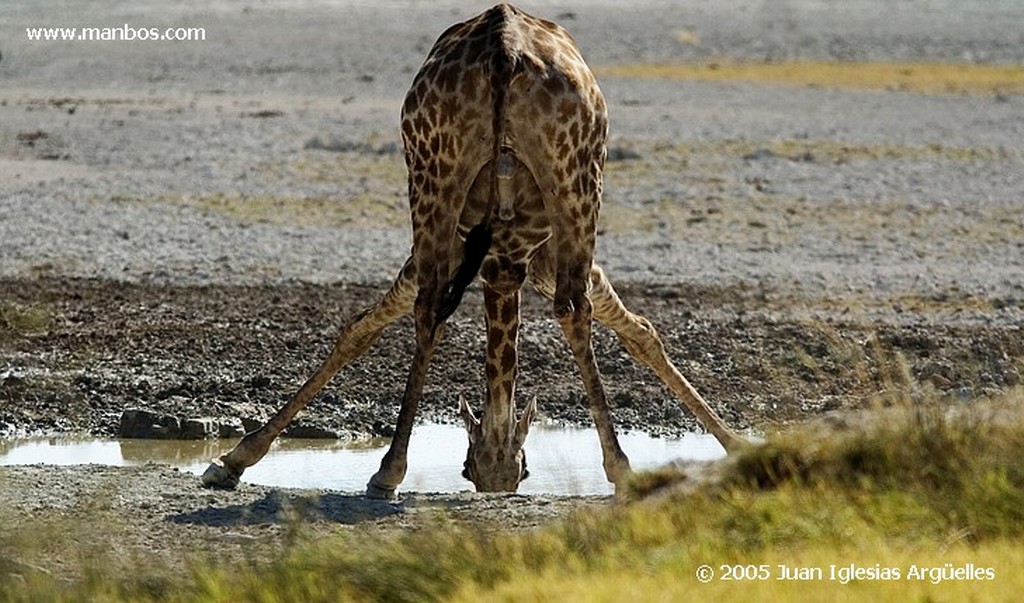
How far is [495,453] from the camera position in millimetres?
9297

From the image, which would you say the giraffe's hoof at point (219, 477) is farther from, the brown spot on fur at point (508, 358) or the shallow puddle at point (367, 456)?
the brown spot on fur at point (508, 358)

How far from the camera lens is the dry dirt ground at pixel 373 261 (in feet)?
35.5

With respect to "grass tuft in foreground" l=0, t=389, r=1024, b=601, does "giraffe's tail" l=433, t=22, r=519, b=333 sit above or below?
above

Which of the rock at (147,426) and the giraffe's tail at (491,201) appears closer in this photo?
the giraffe's tail at (491,201)

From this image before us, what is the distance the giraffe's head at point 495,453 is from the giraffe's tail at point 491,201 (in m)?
0.56

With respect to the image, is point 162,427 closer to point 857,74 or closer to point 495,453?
point 495,453

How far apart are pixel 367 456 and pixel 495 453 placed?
1.51 metres

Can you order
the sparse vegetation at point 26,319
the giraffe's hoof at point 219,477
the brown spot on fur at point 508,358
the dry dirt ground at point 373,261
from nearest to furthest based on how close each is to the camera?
1. the giraffe's hoof at point 219,477
2. the brown spot on fur at point 508,358
3. the dry dirt ground at point 373,261
4. the sparse vegetation at point 26,319

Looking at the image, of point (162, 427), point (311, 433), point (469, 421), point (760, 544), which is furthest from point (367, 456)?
point (760, 544)

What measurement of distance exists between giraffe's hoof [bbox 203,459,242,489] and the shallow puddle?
2.08 feet

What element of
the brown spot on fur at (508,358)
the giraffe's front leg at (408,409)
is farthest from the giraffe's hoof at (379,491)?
the brown spot on fur at (508,358)

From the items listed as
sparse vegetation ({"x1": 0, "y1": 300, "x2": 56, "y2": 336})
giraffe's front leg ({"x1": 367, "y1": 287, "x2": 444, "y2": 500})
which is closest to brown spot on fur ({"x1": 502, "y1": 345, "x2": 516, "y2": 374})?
giraffe's front leg ({"x1": 367, "y1": 287, "x2": 444, "y2": 500})

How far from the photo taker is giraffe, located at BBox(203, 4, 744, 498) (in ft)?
29.1

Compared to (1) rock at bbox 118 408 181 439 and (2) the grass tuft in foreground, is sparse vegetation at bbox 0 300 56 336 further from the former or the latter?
(2) the grass tuft in foreground
